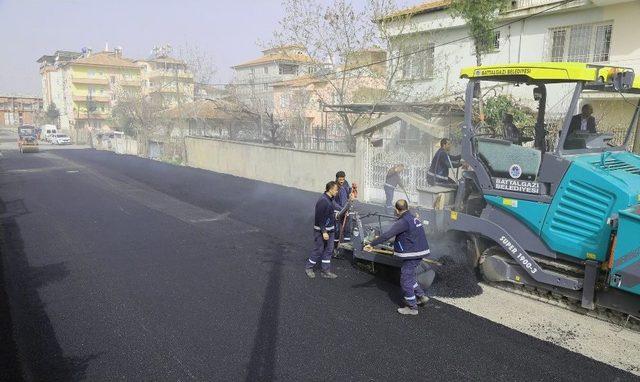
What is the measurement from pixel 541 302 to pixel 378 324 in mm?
2330

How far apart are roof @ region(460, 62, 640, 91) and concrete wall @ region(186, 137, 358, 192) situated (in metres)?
8.47

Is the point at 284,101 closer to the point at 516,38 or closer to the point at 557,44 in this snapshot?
the point at 516,38

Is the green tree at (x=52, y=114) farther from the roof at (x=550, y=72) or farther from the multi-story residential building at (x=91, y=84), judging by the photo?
the roof at (x=550, y=72)

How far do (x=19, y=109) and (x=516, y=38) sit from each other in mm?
91670

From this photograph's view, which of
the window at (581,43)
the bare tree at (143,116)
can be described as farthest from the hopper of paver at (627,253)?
the bare tree at (143,116)

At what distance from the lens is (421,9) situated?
19.7m

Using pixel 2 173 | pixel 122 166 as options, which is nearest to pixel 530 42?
pixel 122 166

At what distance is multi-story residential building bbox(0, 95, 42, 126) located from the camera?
82.4 meters

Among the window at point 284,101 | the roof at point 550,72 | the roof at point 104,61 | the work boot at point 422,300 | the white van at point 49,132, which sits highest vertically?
the roof at point 104,61

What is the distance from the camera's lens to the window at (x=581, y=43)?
51.5 feet

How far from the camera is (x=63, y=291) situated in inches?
257

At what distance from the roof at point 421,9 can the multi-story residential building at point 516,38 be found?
0.14 feet

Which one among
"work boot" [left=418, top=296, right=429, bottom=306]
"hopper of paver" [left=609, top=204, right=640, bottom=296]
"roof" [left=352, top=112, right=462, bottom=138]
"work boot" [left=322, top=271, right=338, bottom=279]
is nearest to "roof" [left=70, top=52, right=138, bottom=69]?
"roof" [left=352, top=112, right=462, bottom=138]

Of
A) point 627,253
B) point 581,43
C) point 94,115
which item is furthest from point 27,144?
point 627,253
